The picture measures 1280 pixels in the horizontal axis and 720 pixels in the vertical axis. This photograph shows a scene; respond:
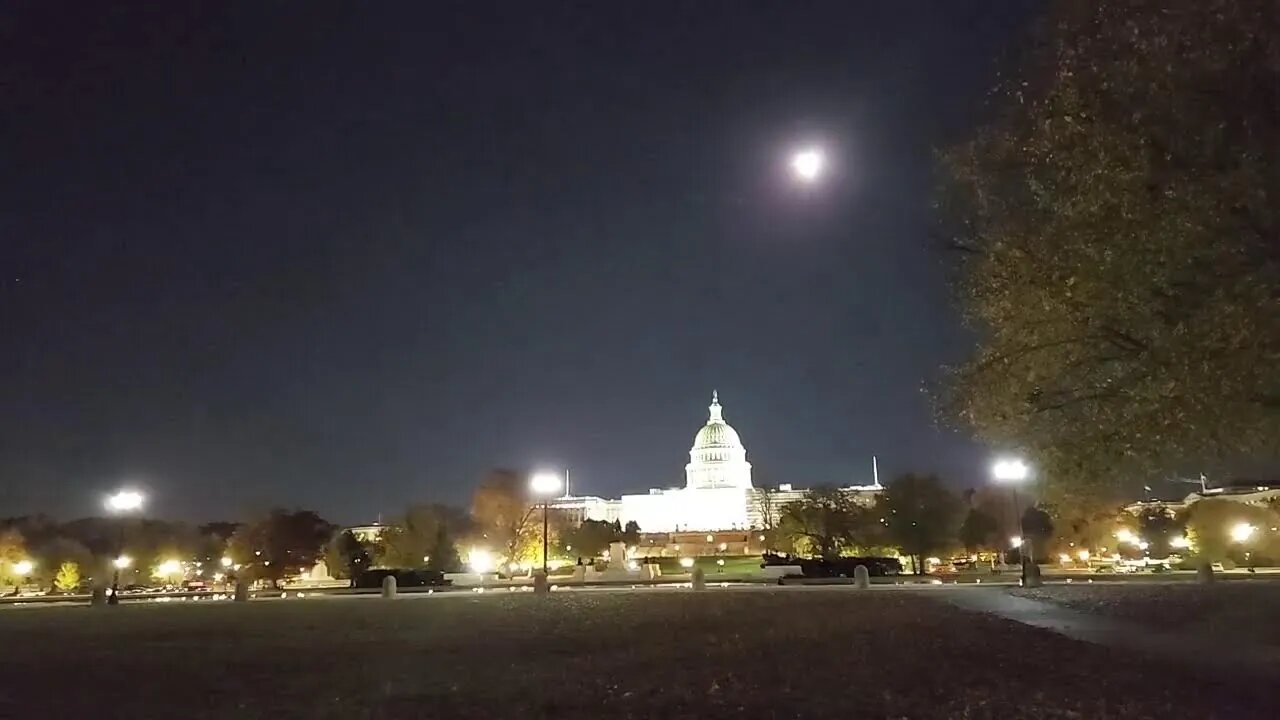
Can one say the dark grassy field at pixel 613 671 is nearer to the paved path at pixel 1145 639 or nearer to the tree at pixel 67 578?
the paved path at pixel 1145 639

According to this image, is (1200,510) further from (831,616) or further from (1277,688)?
(1277,688)

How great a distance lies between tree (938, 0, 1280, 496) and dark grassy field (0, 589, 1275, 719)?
153 inches

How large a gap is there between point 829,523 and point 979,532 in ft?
51.1

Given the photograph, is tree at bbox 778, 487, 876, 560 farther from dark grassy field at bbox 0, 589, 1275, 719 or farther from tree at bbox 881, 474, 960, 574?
dark grassy field at bbox 0, 589, 1275, 719

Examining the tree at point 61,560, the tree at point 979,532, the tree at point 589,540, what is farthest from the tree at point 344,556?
the tree at point 979,532

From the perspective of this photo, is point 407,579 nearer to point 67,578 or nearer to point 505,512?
point 505,512

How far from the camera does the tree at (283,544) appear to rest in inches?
3617

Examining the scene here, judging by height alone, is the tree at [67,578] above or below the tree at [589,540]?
below

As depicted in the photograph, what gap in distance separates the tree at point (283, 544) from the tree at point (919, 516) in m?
52.8

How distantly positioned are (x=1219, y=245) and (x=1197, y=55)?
98.4 inches

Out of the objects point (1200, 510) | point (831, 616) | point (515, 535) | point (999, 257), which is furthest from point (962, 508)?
point (999, 257)

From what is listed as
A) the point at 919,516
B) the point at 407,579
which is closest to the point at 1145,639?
the point at 407,579

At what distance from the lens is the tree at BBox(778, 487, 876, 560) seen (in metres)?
92.4

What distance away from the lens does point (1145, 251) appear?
14.2 meters
